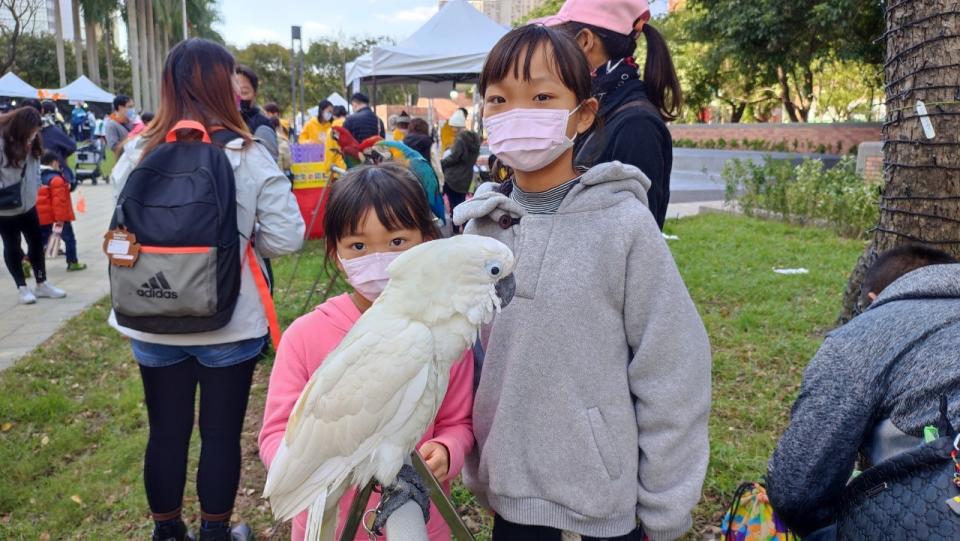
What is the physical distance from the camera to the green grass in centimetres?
314

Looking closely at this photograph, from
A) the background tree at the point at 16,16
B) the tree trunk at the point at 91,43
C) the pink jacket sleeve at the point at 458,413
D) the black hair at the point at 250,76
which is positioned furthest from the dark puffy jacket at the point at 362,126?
the tree trunk at the point at 91,43

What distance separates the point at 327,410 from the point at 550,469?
54 centimetres

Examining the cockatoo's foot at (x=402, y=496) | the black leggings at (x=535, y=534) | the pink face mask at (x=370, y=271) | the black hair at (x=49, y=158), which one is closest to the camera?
the cockatoo's foot at (x=402, y=496)

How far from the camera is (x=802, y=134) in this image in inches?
710

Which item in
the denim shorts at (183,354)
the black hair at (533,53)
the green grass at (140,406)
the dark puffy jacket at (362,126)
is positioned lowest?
the green grass at (140,406)

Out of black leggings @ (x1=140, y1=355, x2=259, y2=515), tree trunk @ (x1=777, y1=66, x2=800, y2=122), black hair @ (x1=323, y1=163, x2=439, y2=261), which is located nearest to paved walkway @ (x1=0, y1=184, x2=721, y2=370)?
black leggings @ (x1=140, y1=355, x2=259, y2=515)

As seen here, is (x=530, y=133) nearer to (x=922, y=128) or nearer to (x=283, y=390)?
(x=283, y=390)

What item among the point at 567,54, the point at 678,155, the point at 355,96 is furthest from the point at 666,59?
the point at 678,155

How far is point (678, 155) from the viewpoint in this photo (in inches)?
822

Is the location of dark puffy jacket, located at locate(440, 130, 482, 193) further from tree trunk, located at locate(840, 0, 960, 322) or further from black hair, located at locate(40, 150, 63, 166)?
tree trunk, located at locate(840, 0, 960, 322)

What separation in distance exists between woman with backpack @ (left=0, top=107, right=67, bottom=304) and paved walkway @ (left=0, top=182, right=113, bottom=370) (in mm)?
470

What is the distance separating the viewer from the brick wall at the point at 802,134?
645 inches

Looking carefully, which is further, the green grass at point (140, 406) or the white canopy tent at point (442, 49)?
the white canopy tent at point (442, 49)

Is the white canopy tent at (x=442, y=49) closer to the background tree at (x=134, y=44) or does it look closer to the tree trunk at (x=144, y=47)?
the background tree at (x=134, y=44)
